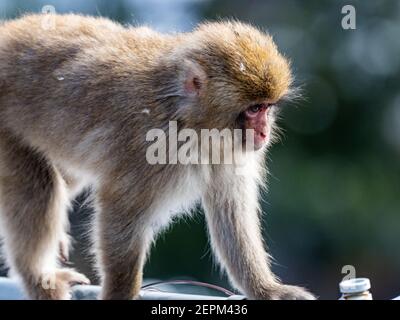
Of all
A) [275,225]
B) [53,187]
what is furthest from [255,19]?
[53,187]

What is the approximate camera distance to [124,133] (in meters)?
4.39

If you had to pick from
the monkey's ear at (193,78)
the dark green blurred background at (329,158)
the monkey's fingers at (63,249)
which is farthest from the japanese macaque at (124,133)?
the dark green blurred background at (329,158)

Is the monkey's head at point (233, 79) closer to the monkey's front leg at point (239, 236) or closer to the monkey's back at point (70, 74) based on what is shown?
the monkey's back at point (70, 74)

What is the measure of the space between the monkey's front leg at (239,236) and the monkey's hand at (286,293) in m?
0.05

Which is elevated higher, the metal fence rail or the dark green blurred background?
the dark green blurred background

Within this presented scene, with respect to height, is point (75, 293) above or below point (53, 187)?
below

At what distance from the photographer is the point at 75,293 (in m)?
4.84

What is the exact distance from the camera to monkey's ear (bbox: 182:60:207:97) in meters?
4.30

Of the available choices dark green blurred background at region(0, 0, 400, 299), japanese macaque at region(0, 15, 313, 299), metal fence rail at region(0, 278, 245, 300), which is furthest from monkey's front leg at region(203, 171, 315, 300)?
dark green blurred background at region(0, 0, 400, 299)

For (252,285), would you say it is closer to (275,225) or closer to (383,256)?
(275,225)

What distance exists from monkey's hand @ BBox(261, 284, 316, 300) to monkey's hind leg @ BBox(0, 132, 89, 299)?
46.1 inches

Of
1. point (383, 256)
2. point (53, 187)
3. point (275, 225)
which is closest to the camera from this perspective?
point (53, 187)

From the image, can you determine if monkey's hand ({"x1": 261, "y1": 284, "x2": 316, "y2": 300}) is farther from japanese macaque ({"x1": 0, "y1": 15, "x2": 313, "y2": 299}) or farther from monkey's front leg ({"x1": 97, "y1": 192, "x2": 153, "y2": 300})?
monkey's front leg ({"x1": 97, "y1": 192, "x2": 153, "y2": 300})

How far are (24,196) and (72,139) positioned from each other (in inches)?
20.8
